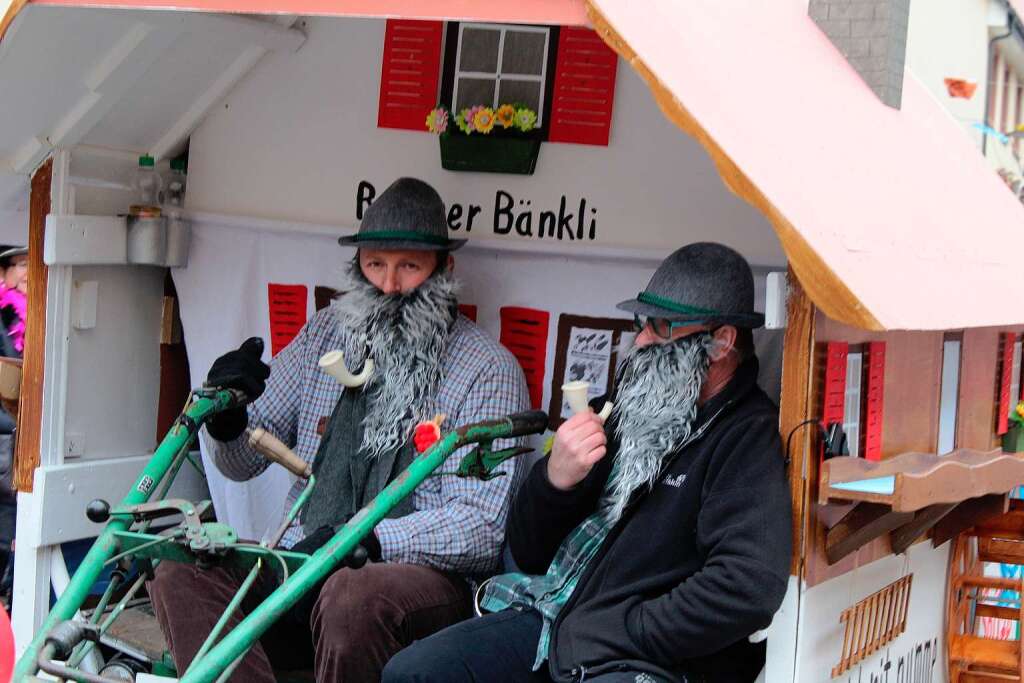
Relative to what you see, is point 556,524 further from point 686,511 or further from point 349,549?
point 349,549

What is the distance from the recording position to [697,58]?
3131 millimetres

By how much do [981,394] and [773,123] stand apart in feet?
4.83

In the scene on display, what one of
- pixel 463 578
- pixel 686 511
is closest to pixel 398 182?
pixel 463 578

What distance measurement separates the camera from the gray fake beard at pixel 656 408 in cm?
339

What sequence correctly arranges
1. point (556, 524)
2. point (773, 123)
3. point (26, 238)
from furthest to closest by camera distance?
1. point (26, 238)
2. point (556, 524)
3. point (773, 123)

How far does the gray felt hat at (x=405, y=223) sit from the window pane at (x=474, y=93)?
1.70 feet

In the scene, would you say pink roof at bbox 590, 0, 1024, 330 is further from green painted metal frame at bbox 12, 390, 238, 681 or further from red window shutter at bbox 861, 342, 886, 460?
green painted metal frame at bbox 12, 390, 238, 681

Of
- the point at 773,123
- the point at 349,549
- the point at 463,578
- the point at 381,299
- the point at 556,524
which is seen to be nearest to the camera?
the point at 349,549

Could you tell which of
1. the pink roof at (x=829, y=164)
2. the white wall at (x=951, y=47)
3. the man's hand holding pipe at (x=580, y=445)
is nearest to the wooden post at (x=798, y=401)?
the pink roof at (x=829, y=164)

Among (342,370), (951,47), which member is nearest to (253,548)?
(342,370)

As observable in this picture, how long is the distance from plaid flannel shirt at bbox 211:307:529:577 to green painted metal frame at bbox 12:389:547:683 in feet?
1.60

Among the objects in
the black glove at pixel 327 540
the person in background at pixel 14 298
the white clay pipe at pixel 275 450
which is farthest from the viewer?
the person in background at pixel 14 298

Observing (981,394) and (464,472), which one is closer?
(464,472)

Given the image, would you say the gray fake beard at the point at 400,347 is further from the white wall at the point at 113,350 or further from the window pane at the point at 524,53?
the white wall at the point at 113,350
